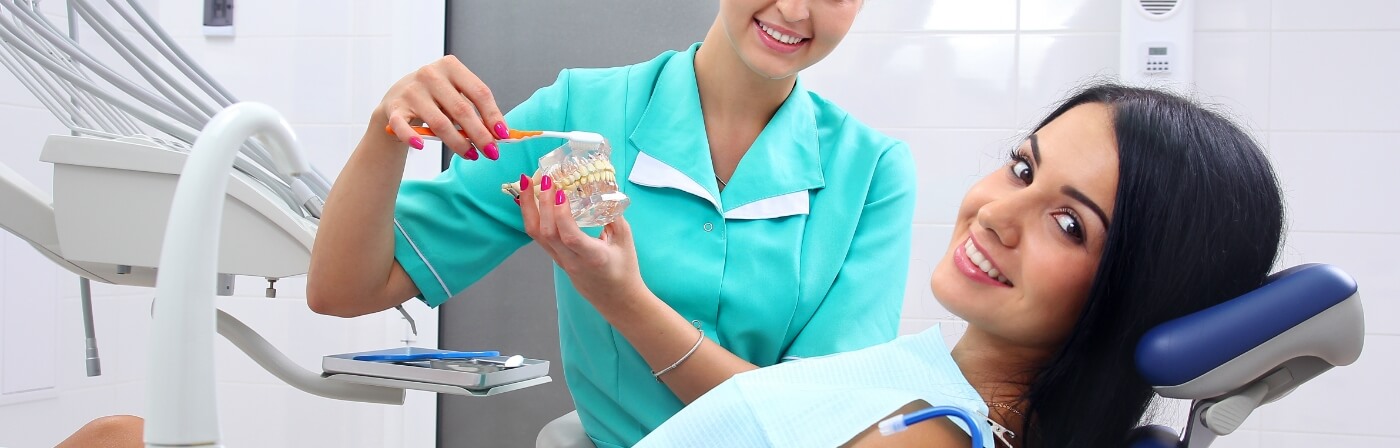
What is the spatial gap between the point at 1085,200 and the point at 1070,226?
0.09 feet

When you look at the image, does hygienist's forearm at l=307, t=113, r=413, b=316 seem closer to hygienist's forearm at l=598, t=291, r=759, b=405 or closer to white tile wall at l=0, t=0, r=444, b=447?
hygienist's forearm at l=598, t=291, r=759, b=405

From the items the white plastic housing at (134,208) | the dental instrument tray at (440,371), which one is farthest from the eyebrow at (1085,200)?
the white plastic housing at (134,208)

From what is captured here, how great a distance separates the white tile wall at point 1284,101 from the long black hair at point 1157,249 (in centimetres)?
142

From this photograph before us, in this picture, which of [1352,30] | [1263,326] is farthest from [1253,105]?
[1263,326]

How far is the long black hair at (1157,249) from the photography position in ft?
3.07

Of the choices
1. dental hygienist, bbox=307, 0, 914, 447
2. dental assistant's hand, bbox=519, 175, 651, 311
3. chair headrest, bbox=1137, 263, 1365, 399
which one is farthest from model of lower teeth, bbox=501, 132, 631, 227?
chair headrest, bbox=1137, 263, 1365, 399

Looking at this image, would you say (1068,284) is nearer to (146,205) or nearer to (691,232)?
(691,232)

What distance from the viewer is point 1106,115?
1.04 m

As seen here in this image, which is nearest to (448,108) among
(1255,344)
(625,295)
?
(625,295)

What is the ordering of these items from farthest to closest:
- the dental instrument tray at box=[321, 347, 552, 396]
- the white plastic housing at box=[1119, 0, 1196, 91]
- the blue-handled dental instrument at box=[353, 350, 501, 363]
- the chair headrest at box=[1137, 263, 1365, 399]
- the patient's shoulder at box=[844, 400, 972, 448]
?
1. the white plastic housing at box=[1119, 0, 1196, 91]
2. the blue-handled dental instrument at box=[353, 350, 501, 363]
3. the dental instrument tray at box=[321, 347, 552, 396]
4. the patient's shoulder at box=[844, 400, 972, 448]
5. the chair headrest at box=[1137, 263, 1365, 399]

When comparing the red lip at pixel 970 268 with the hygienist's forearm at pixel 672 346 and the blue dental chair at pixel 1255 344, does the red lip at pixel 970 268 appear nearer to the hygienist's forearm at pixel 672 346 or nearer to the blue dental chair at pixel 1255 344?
the blue dental chair at pixel 1255 344

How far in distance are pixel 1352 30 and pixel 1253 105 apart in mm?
275

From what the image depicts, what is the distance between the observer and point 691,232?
1.36 m

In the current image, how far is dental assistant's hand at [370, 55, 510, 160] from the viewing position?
1.06 metres
